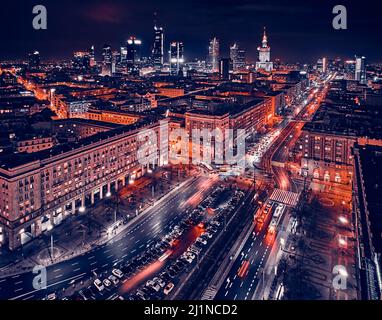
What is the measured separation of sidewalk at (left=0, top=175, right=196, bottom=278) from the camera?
5400 centimetres

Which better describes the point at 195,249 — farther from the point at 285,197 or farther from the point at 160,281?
the point at 285,197

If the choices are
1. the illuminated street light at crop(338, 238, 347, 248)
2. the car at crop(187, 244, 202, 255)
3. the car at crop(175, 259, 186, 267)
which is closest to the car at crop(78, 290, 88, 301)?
the car at crop(175, 259, 186, 267)

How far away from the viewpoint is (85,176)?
74.6 meters

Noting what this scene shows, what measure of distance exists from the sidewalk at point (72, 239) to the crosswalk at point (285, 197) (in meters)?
28.5

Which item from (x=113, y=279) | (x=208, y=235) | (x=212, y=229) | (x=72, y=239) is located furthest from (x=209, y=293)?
(x=72, y=239)

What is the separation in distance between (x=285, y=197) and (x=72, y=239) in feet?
161

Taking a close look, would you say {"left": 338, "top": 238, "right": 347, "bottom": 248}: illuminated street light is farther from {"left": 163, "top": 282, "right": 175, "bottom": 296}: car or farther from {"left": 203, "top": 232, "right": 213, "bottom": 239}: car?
{"left": 163, "top": 282, "right": 175, "bottom": 296}: car

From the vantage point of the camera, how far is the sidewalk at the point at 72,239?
54000 mm

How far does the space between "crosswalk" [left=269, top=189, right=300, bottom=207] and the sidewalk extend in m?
28.5

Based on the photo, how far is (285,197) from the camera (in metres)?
77.2

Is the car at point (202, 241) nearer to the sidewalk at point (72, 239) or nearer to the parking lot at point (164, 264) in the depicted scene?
the parking lot at point (164, 264)
